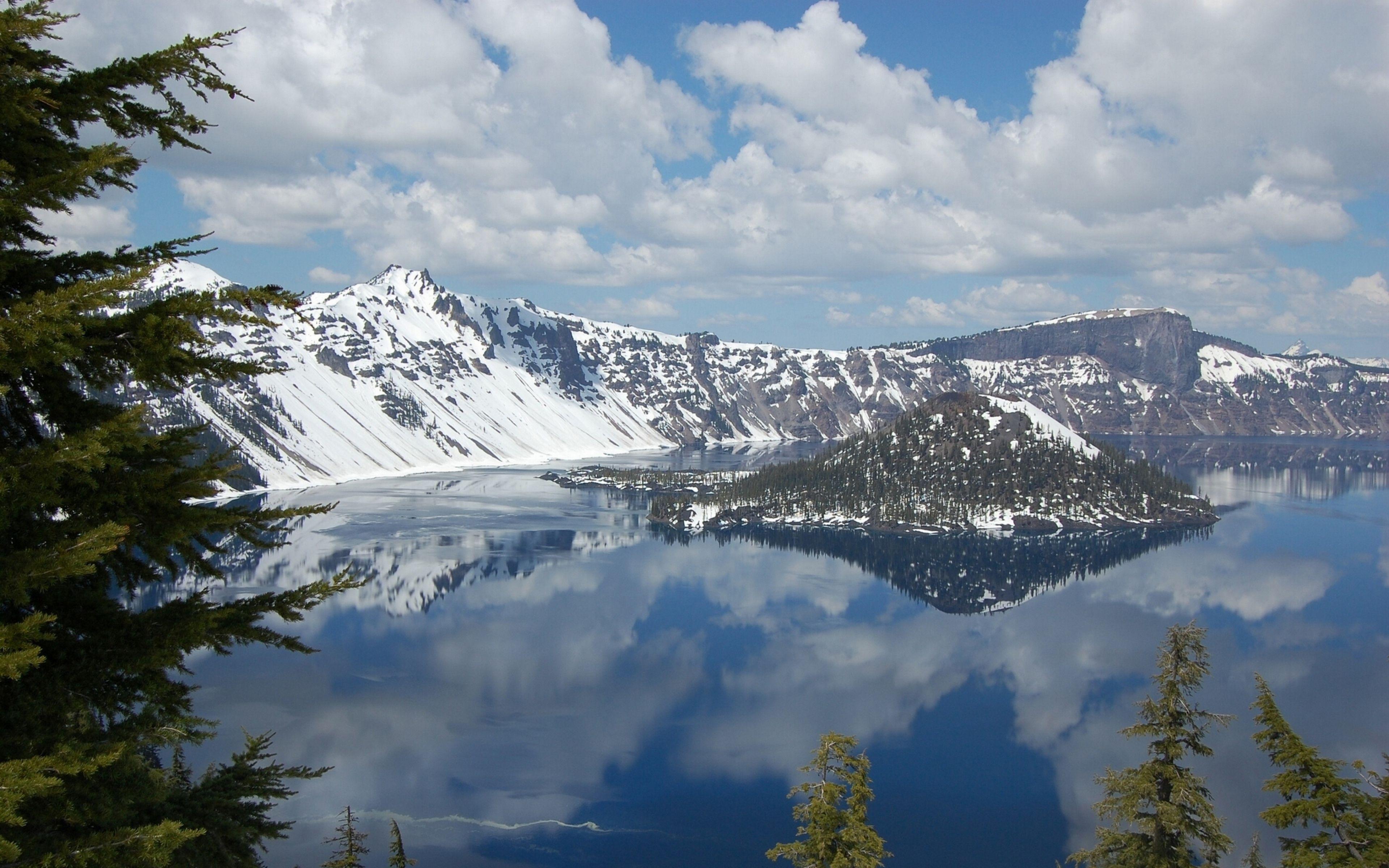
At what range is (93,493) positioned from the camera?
7578 millimetres

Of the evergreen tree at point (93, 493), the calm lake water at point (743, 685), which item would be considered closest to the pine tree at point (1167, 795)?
the evergreen tree at point (93, 493)

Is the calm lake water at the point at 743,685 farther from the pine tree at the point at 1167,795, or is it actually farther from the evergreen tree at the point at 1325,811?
the evergreen tree at the point at 1325,811

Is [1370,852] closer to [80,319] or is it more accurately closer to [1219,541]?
[80,319]

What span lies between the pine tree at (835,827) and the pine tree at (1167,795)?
5.51 m

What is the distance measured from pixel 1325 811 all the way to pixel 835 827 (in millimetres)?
10983

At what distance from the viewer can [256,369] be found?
27.8 feet

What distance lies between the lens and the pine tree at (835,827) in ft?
74.1

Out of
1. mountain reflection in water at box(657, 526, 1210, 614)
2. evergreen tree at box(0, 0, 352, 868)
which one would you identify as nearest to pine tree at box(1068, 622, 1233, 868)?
evergreen tree at box(0, 0, 352, 868)

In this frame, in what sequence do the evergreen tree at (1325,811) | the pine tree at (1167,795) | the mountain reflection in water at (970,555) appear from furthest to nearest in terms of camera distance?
the mountain reflection in water at (970,555)
the pine tree at (1167,795)
the evergreen tree at (1325,811)

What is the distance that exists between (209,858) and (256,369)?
5.39 m

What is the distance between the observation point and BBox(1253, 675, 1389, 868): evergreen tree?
1616 centimetres

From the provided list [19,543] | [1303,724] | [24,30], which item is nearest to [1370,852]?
[19,543]

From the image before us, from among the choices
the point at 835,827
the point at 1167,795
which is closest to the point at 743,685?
the point at 835,827

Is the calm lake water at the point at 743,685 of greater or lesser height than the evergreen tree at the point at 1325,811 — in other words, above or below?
below
